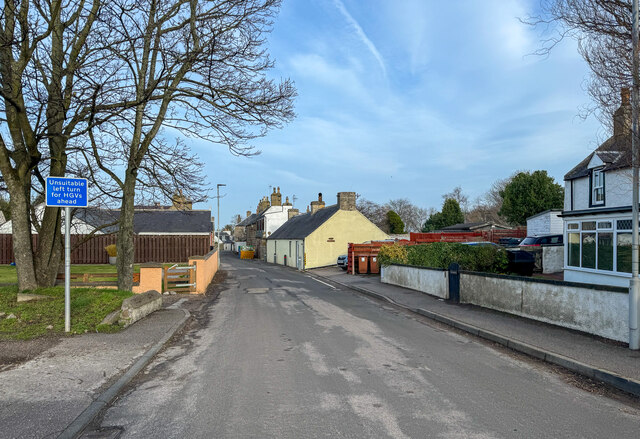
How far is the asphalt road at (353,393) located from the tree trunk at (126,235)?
4.87 m

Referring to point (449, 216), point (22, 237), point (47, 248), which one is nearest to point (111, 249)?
point (47, 248)

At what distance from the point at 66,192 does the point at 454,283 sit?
38.2 ft

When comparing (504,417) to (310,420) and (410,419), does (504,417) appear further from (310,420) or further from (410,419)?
(310,420)

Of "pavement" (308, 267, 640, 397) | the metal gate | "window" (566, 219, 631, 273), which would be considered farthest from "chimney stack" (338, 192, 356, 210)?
"pavement" (308, 267, 640, 397)

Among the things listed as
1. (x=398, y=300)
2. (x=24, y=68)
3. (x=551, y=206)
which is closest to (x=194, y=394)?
(x=24, y=68)

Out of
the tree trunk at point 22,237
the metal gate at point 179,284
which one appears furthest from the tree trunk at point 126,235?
the metal gate at point 179,284

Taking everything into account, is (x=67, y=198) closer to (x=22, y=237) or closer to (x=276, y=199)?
(x=22, y=237)

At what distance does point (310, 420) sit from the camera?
4.75 metres

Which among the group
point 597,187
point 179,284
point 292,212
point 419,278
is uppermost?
point 292,212

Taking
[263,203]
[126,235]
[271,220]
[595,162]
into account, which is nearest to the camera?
[126,235]

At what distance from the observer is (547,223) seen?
39156 millimetres

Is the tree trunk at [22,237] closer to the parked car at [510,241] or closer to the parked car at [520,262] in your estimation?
the parked car at [520,262]

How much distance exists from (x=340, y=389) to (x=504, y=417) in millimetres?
1976

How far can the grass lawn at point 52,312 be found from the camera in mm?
8772
